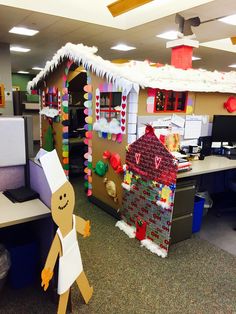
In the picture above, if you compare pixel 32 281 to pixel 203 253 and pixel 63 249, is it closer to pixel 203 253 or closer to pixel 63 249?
pixel 63 249

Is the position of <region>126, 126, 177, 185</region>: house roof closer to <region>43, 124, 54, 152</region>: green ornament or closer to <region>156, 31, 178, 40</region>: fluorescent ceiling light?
<region>43, 124, 54, 152</region>: green ornament

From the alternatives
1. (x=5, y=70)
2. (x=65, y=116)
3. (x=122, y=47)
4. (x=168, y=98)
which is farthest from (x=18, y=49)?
(x=168, y=98)

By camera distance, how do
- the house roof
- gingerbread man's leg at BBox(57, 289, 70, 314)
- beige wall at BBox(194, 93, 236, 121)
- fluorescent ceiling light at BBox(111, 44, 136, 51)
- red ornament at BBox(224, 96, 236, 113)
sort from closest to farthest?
gingerbread man's leg at BBox(57, 289, 70, 314)
the house roof
beige wall at BBox(194, 93, 236, 121)
red ornament at BBox(224, 96, 236, 113)
fluorescent ceiling light at BBox(111, 44, 136, 51)

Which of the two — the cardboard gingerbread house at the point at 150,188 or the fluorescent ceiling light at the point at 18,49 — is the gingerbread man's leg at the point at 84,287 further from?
the fluorescent ceiling light at the point at 18,49

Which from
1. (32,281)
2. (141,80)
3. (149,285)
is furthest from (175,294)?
(141,80)

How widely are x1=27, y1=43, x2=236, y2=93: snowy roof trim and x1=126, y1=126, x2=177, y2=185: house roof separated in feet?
1.71

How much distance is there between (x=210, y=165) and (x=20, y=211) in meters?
2.00

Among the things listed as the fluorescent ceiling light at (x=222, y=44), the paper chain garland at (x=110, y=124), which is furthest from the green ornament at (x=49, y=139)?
the fluorescent ceiling light at (x=222, y=44)

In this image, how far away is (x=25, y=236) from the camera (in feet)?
6.63

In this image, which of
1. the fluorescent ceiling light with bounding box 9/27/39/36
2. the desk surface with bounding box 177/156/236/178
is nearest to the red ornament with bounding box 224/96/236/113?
the desk surface with bounding box 177/156/236/178

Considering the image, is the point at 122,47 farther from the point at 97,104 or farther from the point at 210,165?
the point at 210,165

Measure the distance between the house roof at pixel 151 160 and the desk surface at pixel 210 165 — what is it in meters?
0.19

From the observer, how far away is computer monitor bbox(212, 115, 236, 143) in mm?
3309

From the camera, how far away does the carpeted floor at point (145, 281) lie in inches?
70.9
